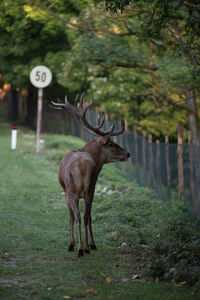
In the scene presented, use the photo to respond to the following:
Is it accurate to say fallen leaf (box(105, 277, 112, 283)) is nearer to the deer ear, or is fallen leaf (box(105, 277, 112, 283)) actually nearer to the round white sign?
the deer ear

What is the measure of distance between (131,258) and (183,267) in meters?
1.39

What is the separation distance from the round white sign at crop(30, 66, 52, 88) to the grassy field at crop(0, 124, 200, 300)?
6.95m

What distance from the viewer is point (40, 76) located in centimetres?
2277

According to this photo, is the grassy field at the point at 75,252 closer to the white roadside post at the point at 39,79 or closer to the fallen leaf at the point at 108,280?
the fallen leaf at the point at 108,280

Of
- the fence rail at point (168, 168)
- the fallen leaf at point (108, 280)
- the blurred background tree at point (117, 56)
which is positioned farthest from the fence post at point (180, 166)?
the fallen leaf at point (108, 280)

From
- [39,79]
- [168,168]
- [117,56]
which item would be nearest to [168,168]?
[168,168]

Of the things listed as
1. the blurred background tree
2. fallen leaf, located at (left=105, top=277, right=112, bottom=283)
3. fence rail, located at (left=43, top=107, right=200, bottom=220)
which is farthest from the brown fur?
fence rail, located at (left=43, top=107, right=200, bottom=220)

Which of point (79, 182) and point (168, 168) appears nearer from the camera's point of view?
point (79, 182)

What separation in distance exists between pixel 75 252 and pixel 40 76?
1496 cm

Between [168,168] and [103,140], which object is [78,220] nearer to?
[103,140]

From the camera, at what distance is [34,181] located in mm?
16156

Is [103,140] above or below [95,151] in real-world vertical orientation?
above

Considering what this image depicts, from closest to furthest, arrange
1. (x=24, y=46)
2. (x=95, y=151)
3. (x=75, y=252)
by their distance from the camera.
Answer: (x=75, y=252), (x=95, y=151), (x=24, y=46)

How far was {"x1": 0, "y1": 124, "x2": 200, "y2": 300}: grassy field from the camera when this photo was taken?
6.68 meters
